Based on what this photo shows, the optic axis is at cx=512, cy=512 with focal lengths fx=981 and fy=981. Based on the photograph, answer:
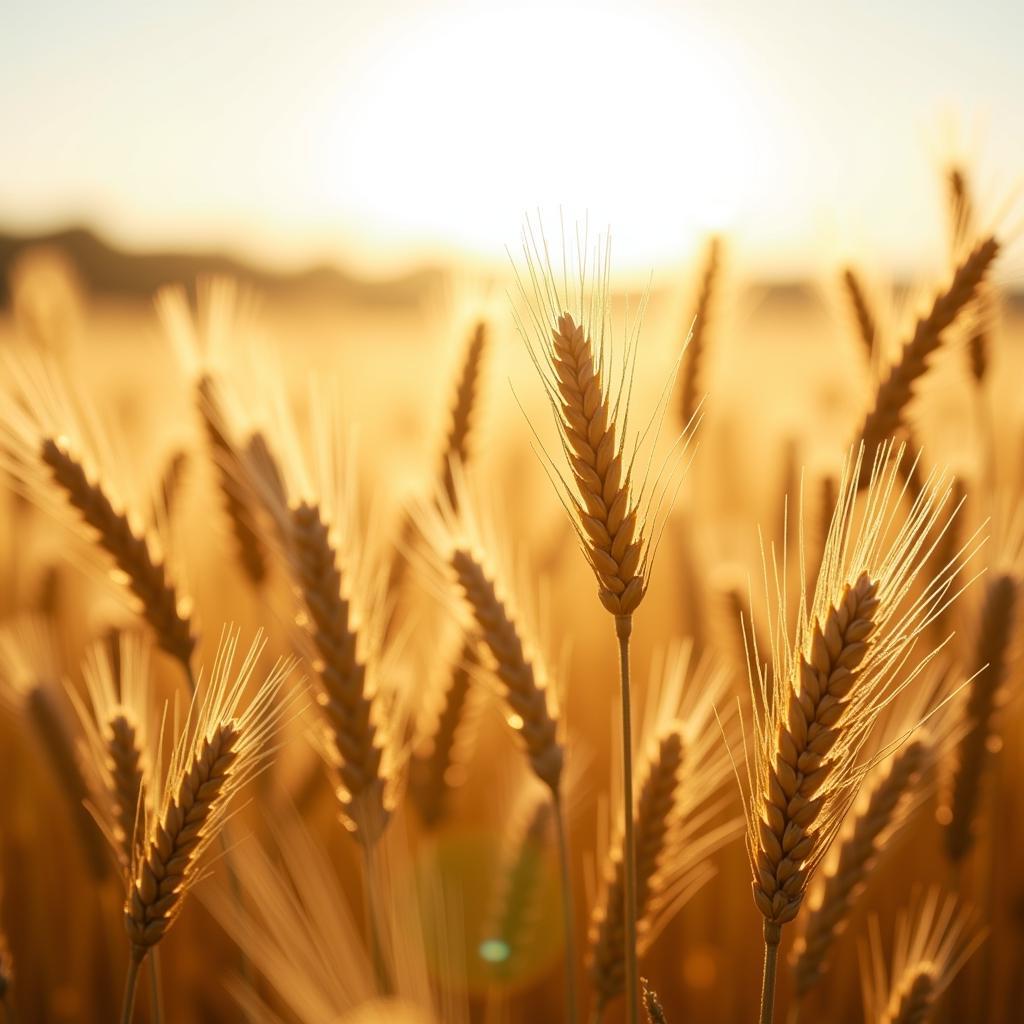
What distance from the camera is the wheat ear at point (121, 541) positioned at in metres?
1.56

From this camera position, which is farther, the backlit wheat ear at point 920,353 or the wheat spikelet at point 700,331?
the wheat spikelet at point 700,331

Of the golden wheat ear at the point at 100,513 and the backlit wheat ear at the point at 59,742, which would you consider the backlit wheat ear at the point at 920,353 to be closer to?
the golden wheat ear at the point at 100,513

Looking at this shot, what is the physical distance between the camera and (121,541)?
1568mm

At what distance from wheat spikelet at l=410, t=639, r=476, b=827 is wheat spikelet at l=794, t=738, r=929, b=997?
0.76 meters

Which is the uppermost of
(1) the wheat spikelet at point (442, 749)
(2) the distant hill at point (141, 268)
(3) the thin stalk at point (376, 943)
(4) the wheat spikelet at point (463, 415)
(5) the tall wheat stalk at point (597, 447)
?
(2) the distant hill at point (141, 268)

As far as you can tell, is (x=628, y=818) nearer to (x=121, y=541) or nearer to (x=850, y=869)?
(x=850, y=869)

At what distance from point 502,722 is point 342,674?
2.12 m

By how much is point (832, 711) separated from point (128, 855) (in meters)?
1.02

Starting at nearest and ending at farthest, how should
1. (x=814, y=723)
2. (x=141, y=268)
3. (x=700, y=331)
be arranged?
1. (x=814, y=723)
2. (x=700, y=331)
3. (x=141, y=268)

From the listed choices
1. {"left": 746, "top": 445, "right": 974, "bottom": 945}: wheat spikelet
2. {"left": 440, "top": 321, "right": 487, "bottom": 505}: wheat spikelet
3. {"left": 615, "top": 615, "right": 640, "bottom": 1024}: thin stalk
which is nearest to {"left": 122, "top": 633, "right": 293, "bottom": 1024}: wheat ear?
{"left": 615, "top": 615, "right": 640, "bottom": 1024}: thin stalk

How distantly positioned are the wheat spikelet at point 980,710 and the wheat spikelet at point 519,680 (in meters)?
0.94

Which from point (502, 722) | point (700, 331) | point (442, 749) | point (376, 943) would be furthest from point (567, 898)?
point (502, 722)

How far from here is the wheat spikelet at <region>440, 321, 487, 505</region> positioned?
2.21 m

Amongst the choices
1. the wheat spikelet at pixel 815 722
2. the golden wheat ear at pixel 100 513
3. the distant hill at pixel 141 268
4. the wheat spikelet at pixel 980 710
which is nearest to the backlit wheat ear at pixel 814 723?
the wheat spikelet at pixel 815 722
